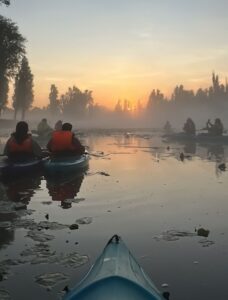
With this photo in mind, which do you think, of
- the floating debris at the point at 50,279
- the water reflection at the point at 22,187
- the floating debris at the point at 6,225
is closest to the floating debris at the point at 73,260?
the floating debris at the point at 50,279

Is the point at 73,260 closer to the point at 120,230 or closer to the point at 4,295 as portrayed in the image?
the point at 4,295

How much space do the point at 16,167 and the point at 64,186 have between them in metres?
2.69

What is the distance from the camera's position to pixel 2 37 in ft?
119

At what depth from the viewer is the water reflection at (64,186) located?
14.6 meters

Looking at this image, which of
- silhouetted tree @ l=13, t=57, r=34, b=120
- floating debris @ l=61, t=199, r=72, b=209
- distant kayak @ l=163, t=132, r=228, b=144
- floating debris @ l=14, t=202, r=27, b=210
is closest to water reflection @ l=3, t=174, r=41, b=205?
floating debris @ l=14, t=202, r=27, b=210

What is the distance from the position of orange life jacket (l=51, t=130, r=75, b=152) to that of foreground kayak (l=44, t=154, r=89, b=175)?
1.48ft

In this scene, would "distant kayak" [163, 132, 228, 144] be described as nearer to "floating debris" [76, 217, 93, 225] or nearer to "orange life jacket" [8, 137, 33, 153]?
"orange life jacket" [8, 137, 33, 153]

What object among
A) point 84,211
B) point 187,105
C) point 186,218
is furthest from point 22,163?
point 187,105

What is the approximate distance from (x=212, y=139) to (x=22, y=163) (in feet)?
100

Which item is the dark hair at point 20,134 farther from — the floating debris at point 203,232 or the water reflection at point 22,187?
the floating debris at point 203,232

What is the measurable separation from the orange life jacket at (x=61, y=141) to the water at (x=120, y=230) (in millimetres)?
1384

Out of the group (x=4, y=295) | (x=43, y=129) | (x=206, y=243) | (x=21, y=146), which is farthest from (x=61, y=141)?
(x=43, y=129)

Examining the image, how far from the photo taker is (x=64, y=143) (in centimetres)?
1927

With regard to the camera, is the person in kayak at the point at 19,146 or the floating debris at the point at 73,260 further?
the person in kayak at the point at 19,146
